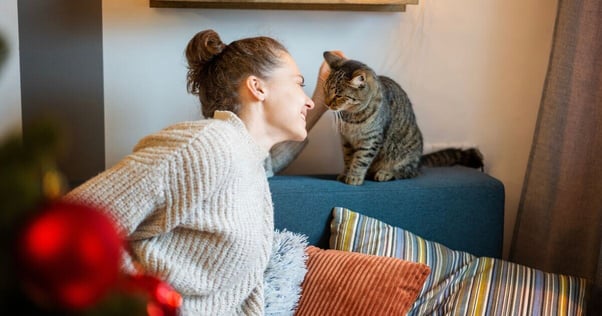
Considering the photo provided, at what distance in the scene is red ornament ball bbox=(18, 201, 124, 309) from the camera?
32 cm

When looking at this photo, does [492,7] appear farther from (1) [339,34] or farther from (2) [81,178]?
(2) [81,178]

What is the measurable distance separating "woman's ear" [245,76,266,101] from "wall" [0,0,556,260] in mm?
619

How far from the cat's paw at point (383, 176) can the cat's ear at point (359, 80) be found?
0.30 m

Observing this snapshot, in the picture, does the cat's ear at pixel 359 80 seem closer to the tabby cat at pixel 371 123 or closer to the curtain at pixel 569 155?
the tabby cat at pixel 371 123

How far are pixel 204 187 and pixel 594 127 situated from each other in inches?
53.4

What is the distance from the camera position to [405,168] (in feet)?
6.49

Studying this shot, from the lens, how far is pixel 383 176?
6.37ft

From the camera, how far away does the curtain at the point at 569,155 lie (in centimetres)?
192

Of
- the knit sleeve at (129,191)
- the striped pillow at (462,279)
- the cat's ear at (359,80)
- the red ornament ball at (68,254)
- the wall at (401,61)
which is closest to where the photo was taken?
the red ornament ball at (68,254)

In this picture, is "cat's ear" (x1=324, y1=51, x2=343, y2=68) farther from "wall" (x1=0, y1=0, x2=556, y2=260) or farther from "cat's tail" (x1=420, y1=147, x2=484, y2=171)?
"cat's tail" (x1=420, y1=147, x2=484, y2=171)

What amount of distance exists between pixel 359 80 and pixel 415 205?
425mm

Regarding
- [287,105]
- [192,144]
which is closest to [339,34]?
[287,105]

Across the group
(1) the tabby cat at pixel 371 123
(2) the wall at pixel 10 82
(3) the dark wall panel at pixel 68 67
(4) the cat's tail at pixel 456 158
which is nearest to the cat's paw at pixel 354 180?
(1) the tabby cat at pixel 371 123

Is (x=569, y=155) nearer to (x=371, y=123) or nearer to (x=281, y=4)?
(x=371, y=123)
